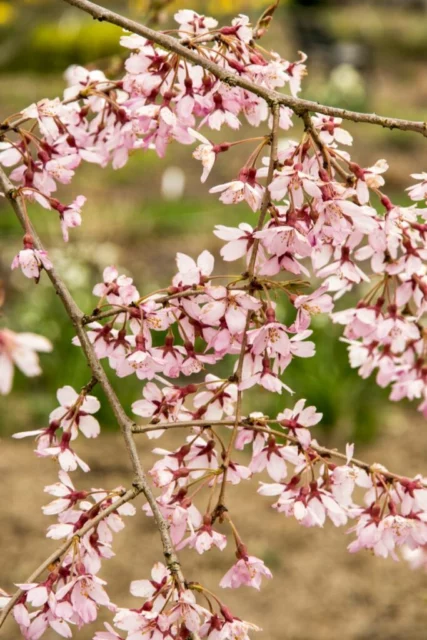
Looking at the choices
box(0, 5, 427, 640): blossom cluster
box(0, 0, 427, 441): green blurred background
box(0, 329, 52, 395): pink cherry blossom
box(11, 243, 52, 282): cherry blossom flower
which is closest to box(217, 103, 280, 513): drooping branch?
box(0, 5, 427, 640): blossom cluster

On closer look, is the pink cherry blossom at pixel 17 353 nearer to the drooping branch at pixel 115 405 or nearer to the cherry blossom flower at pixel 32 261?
the drooping branch at pixel 115 405

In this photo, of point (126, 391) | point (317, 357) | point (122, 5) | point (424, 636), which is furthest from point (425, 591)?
point (122, 5)

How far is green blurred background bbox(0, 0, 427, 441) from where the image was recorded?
407cm

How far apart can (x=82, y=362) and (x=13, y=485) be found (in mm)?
625

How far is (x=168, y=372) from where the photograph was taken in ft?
4.68

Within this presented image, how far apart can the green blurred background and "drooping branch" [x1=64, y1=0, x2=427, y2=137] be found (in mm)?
923

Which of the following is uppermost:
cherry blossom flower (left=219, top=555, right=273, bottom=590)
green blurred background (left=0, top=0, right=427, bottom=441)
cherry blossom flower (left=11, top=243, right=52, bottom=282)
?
cherry blossom flower (left=11, top=243, right=52, bottom=282)

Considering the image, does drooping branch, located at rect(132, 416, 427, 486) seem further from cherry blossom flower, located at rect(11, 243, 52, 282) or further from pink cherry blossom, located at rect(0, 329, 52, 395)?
pink cherry blossom, located at rect(0, 329, 52, 395)

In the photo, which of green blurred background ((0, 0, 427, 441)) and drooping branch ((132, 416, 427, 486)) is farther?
green blurred background ((0, 0, 427, 441))

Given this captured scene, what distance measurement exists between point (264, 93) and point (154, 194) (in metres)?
6.11

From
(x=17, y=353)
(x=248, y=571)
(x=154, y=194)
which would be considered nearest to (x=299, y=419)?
(x=248, y=571)

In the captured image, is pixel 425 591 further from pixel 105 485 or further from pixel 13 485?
pixel 13 485

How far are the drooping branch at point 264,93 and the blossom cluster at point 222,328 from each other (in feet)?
0.10

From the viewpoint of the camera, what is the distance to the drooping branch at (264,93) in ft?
4.14
